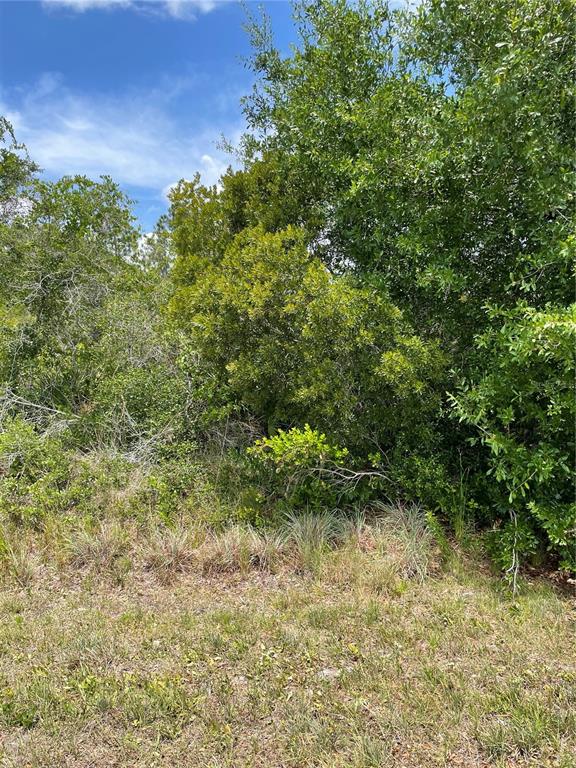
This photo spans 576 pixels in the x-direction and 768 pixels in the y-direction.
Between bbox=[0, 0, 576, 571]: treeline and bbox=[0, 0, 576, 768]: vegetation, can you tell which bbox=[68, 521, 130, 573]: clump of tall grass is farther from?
bbox=[0, 0, 576, 571]: treeline

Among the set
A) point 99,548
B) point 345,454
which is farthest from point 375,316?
point 99,548

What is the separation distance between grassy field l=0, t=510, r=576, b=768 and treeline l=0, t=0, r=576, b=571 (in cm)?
50

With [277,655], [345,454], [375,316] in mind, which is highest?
[375,316]

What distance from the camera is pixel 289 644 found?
262cm

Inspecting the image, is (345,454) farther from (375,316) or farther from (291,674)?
(291,674)

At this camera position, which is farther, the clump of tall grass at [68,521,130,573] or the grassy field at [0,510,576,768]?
the clump of tall grass at [68,521,130,573]

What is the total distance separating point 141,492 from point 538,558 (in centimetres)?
356

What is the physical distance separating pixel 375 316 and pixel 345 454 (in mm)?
1212

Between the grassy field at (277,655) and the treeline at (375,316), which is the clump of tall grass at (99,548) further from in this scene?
the treeline at (375,316)

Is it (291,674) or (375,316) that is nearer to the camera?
(291,674)

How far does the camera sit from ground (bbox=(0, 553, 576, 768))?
1930 mm

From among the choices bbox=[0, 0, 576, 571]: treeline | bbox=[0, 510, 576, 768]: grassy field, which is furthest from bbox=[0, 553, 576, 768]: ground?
bbox=[0, 0, 576, 571]: treeline

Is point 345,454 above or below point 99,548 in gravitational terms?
above

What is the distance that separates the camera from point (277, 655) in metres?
2.54
